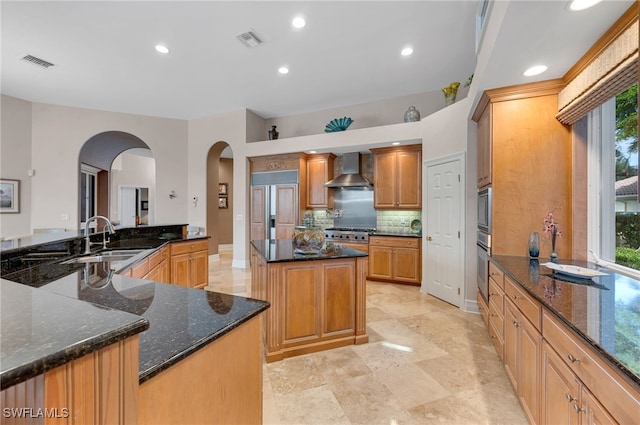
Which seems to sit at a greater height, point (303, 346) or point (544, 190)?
point (544, 190)

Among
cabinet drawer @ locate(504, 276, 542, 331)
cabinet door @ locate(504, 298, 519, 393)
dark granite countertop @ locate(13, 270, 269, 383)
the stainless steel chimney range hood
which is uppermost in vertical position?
the stainless steel chimney range hood

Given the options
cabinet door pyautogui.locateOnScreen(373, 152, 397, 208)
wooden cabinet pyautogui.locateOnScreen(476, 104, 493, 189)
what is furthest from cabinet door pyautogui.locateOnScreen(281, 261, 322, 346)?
cabinet door pyautogui.locateOnScreen(373, 152, 397, 208)

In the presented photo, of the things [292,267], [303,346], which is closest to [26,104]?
[292,267]

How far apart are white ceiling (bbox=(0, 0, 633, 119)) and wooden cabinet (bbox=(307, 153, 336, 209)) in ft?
3.79

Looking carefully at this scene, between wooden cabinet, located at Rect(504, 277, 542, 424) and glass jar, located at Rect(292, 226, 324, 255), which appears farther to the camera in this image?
glass jar, located at Rect(292, 226, 324, 255)

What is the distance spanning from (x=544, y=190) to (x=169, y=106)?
6.28m

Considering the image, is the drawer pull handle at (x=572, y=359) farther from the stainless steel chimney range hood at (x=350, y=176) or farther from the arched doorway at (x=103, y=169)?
the arched doorway at (x=103, y=169)

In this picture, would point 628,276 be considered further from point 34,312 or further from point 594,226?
point 34,312

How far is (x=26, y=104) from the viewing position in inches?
202

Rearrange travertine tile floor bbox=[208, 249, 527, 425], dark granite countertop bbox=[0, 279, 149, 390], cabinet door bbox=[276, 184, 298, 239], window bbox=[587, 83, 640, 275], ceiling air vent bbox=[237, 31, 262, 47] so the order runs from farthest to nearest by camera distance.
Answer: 1. cabinet door bbox=[276, 184, 298, 239]
2. ceiling air vent bbox=[237, 31, 262, 47]
3. window bbox=[587, 83, 640, 275]
4. travertine tile floor bbox=[208, 249, 527, 425]
5. dark granite countertop bbox=[0, 279, 149, 390]

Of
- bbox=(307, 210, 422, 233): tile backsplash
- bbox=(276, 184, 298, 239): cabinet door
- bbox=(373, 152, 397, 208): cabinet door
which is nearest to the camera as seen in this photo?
bbox=(373, 152, 397, 208): cabinet door

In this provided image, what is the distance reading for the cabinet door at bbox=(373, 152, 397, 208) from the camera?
4809 mm

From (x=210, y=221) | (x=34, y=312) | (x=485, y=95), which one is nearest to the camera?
(x=34, y=312)

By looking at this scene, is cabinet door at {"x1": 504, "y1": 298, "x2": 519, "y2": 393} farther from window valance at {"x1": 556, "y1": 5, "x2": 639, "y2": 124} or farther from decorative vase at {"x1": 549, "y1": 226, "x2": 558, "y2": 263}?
window valance at {"x1": 556, "y1": 5, "x2": 639, "y2": 124}
